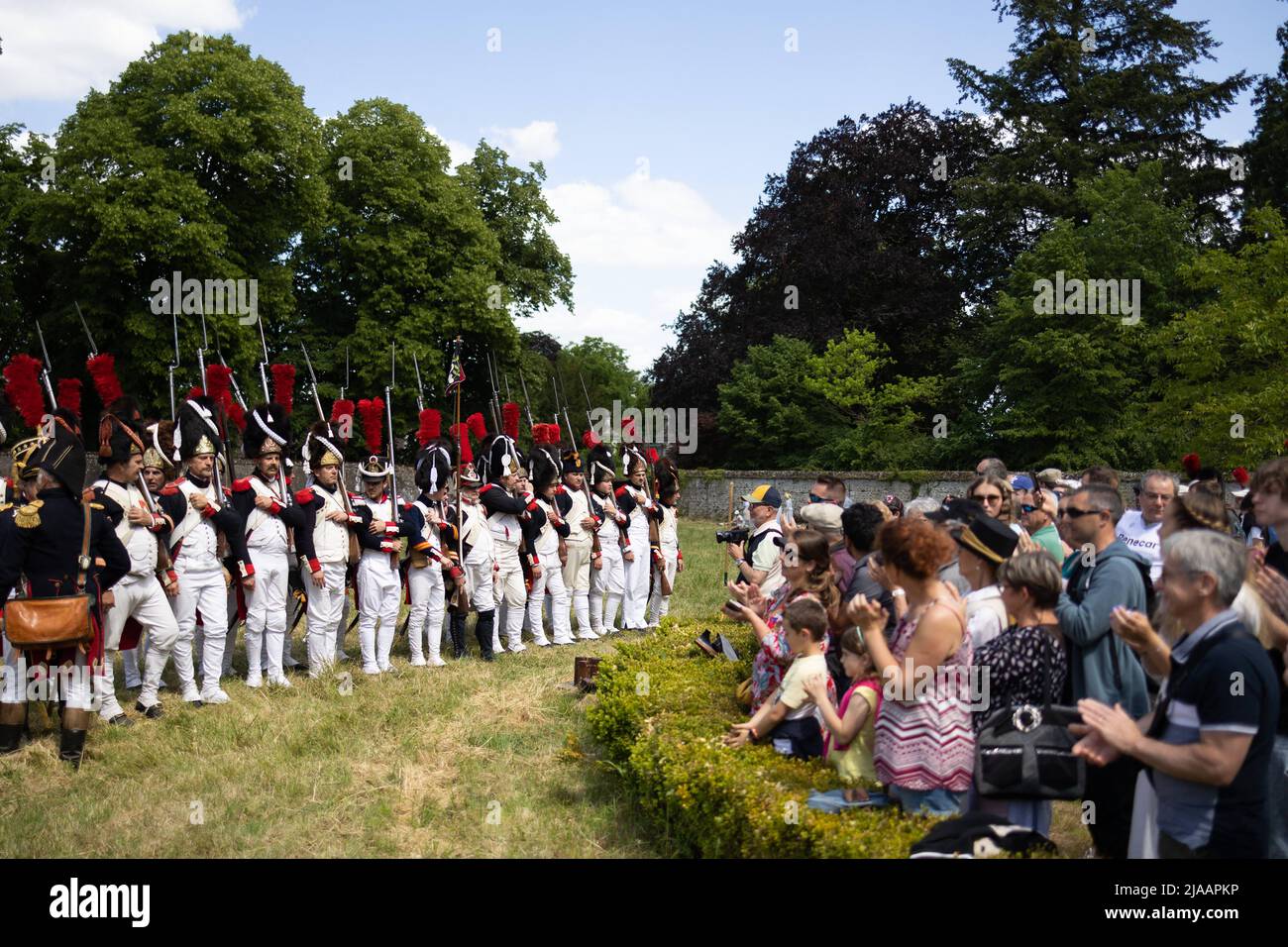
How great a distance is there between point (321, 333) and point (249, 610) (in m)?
25.3

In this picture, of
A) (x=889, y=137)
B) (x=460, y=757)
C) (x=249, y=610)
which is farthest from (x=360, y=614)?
(x=889, y=137)

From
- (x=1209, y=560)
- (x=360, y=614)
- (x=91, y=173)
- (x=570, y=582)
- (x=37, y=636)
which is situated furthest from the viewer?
(x=91, y=173)

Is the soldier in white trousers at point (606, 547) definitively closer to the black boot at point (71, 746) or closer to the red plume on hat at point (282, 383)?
the red plume on hat at point (282, 383)

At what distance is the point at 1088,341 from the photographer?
3008cm

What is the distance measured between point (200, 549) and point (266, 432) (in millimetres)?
1407

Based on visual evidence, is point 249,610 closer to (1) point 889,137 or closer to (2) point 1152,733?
(2) point 1152,733

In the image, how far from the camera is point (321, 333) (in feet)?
110

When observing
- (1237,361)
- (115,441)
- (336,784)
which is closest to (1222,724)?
(336,784)

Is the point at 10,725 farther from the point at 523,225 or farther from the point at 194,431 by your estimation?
the point at 523,225

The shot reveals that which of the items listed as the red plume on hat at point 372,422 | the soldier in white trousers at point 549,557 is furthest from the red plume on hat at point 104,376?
the soldier in white trousers at point 549,557

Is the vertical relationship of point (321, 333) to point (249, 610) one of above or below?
above

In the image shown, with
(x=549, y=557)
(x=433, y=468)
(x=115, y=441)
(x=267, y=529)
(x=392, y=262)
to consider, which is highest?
(x=392, y=262)

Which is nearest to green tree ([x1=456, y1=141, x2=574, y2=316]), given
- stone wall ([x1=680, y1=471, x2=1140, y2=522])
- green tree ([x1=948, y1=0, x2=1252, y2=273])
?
stone wall ([x1=680, y1=471, x2=1140, y2=522])

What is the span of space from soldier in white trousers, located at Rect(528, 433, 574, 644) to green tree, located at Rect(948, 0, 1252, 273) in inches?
1156
